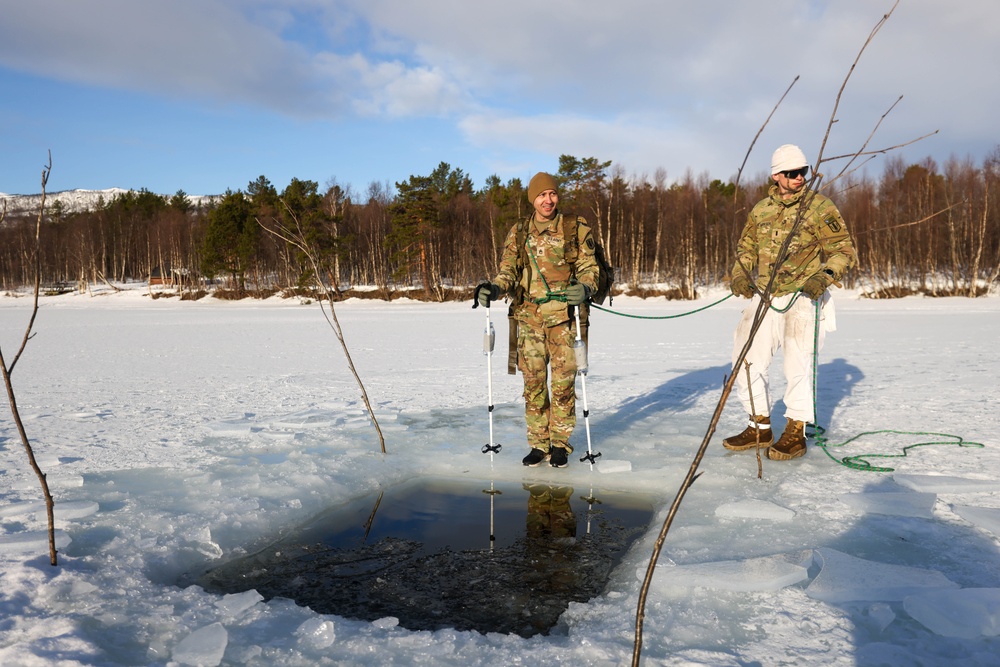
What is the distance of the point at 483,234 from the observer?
52.3m

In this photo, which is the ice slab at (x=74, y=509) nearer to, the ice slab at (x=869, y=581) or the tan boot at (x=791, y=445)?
the ice slab at (x=869, y=581)

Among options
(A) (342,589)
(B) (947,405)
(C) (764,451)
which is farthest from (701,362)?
(A) (342,589)

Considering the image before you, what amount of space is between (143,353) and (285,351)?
2.64 metres

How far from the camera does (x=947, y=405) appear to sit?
632 cm

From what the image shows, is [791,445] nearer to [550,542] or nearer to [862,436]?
[862,436]

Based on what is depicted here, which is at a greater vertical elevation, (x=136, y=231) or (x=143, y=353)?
(x=136, y=231)

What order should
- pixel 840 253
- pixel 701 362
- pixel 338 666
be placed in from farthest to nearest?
pixel 701 362 → pixel 840 253 → pixel 338 666

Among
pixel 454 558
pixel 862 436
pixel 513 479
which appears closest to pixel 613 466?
pixel 513 479

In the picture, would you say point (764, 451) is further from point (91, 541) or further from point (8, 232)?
point (8, 232)

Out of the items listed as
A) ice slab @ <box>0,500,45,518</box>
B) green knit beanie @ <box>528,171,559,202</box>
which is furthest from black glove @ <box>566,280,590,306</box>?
ice slab @ <box>0,500,45,518</box>

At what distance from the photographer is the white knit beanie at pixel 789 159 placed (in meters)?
4.43

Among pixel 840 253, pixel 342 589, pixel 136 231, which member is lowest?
pixel 342 589

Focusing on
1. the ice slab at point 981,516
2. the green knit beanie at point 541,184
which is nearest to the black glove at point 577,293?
the green knit beanie at point 541,184

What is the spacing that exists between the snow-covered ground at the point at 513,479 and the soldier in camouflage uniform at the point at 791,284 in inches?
15.2
